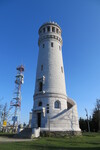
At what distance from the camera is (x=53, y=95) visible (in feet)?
84.1

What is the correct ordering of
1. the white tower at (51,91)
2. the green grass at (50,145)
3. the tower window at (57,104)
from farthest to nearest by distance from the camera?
1. the tower window at (57,104)
2. the white tower at (51,91)
3. the green grass at (50,145)

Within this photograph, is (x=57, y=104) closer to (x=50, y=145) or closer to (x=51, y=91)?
(x=51, y=91)

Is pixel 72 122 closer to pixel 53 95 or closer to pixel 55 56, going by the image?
pixel 53 95

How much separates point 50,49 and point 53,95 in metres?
9.50

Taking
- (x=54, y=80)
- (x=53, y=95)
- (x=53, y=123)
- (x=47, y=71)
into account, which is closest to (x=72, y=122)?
(x=53, y=123)

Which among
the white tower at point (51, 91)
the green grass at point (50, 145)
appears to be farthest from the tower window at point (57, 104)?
the green grass at point (50, 145)

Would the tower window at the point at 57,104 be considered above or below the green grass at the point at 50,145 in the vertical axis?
above

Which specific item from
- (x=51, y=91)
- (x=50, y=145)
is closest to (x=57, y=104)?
(x=51, y=91)

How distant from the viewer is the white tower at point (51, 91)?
23.7 metres

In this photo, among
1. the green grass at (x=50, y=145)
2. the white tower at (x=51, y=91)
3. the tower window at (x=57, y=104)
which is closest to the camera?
the green grass at (x=50, y=145)

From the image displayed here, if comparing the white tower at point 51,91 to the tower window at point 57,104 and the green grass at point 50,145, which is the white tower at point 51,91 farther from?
the green grass at point 50,145

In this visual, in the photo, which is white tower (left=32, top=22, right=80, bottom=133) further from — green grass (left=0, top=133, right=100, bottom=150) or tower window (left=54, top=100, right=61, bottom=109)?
green grass (left=0, top=133, right=100, bottom=150)

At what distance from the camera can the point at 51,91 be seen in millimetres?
25844

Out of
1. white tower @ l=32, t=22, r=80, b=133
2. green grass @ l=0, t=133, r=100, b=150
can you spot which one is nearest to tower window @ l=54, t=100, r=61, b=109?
white tower @ l=32, t=22, r=80, b=133
